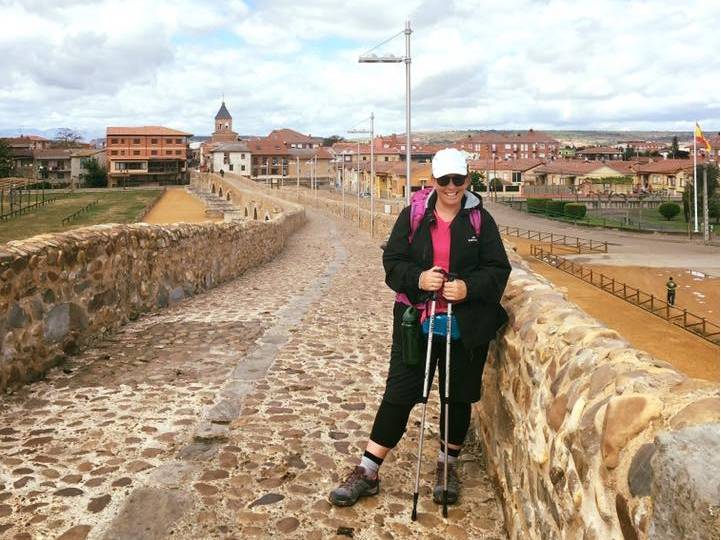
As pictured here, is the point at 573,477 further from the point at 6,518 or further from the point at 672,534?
the point at 6,518

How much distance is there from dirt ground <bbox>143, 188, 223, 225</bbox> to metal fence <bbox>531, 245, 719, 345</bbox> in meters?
26.4

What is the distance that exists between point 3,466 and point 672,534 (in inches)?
155

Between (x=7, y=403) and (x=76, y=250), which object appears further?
(x=76, y=250)

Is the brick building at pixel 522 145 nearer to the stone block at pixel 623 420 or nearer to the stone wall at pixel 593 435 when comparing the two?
the stone wall at pixel 593 435

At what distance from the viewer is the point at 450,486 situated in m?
3.83

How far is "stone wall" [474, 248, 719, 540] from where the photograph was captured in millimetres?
1699

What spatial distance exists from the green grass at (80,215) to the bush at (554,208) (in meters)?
43.2

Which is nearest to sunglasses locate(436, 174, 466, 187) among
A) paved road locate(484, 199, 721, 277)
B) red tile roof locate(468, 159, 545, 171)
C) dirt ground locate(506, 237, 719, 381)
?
dirt ground locate(506, 237, 719, 381)

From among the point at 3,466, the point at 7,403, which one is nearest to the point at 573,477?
the point at 3,466

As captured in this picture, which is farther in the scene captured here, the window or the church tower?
the church tower

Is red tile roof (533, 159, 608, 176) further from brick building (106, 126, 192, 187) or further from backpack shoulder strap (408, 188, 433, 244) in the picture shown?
backpack shoulder strap (408, 188, 433, 244)

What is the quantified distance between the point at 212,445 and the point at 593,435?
3015mm

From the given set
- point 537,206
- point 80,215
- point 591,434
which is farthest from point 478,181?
point 591,434

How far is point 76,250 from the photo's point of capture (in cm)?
672
